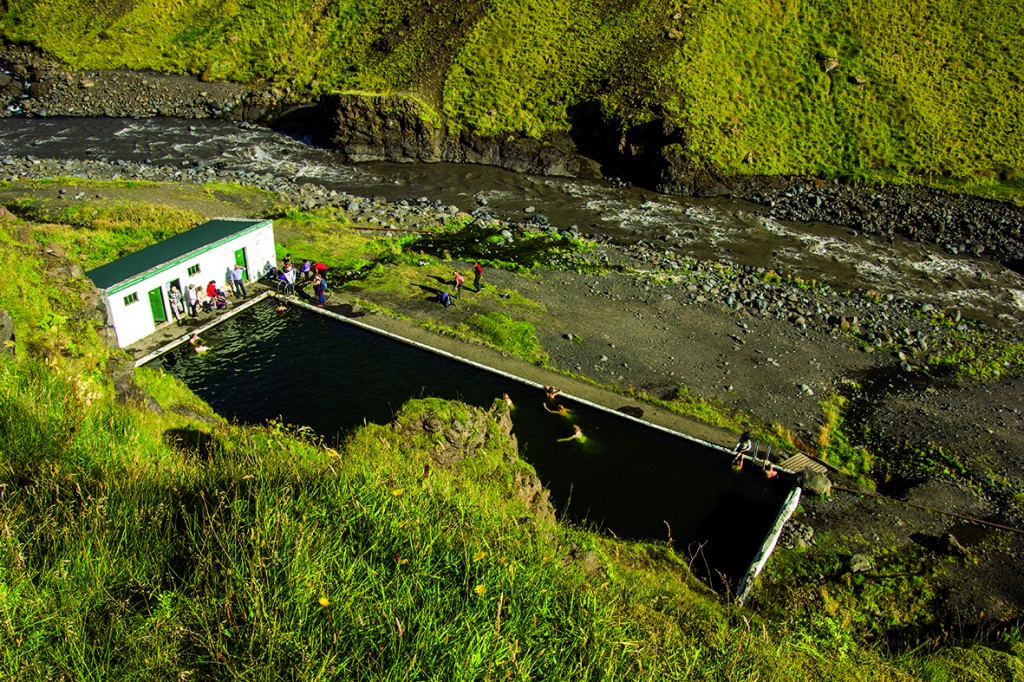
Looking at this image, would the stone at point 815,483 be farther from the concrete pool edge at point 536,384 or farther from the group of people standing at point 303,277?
the group of people standing at point 303,277

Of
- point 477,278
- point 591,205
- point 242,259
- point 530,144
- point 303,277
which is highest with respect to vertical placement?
point 530,144

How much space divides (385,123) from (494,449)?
176 feet

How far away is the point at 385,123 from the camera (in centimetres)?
6681

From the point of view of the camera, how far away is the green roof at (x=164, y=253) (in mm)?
31078

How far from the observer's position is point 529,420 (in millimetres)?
29188

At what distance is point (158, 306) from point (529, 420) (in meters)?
19.2

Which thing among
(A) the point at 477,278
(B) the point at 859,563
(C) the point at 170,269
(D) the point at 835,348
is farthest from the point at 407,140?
(B) the point at 859,563

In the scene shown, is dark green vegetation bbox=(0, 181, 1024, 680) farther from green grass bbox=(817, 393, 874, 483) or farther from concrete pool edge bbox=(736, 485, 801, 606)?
green grass bbox=(817, 393, 874, 483)

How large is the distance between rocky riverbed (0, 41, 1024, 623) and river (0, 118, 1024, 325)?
2.19 m

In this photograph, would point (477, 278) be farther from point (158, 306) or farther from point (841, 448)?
point (841, 448)

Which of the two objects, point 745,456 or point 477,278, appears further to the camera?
point 477,278

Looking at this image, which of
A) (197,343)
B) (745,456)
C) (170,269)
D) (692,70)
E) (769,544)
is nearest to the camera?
(769,544)

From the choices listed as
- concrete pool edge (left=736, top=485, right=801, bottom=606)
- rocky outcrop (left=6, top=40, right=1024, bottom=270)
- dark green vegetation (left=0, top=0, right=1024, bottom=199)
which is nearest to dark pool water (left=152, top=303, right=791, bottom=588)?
concrete pool edge (left=736, top=485, right=801, bottom=606)

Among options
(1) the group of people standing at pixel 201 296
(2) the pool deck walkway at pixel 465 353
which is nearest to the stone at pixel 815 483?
(2) the pool deck walkway at pixel 465 353
